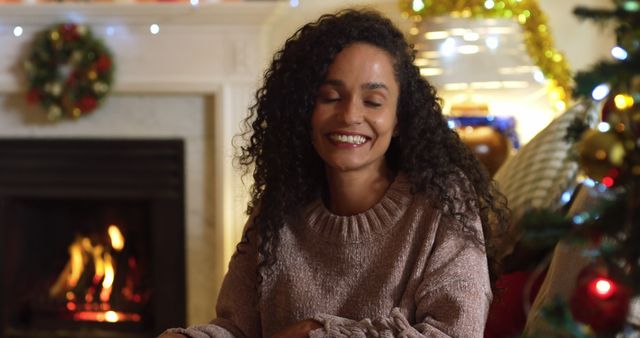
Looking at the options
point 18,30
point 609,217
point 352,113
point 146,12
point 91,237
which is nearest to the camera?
point 609,217

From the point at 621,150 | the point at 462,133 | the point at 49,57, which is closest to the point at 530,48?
the point at 462,133

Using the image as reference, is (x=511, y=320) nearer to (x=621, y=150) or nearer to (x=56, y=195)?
(x=621, y=150)

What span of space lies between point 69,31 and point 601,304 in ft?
9.52

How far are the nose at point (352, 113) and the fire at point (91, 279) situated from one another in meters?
2.39

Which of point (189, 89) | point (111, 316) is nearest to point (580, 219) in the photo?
point (189, 89)

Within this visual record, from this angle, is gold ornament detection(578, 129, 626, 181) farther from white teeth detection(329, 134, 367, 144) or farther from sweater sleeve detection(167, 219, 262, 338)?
sweater sleeve detection(167, 219, 262, 338)

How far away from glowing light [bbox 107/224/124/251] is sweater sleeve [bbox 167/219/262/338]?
218 cm

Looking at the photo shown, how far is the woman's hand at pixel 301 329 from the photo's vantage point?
54.2 inches

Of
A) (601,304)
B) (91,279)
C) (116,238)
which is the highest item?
(116,238)

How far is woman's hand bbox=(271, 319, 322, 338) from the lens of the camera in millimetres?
1376

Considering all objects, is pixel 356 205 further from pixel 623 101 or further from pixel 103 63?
pixel 103 63

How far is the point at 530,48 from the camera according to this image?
294cm

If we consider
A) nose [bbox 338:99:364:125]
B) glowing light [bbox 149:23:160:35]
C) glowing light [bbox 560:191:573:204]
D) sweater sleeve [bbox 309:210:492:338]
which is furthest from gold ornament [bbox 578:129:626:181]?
glowing light [bbox 149:23:160:35]

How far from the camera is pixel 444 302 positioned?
137cm
